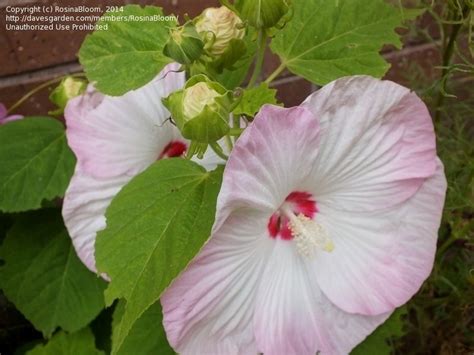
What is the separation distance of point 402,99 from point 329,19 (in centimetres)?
20

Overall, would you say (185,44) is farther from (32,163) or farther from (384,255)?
(32,163)

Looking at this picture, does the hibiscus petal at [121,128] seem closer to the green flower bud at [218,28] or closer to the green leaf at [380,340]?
the green flower bud at [218,28]

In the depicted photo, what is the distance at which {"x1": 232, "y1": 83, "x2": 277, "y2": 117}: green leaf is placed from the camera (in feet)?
2.26

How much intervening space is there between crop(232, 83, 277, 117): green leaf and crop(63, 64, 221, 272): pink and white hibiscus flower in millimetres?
84

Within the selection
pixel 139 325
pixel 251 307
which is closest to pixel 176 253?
pixel 251 307

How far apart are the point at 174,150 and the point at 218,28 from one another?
224 millimetres

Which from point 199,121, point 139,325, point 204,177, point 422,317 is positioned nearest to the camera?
point 199,121

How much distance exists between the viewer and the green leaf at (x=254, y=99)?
69 centimetres

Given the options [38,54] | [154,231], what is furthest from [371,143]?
[38,54]

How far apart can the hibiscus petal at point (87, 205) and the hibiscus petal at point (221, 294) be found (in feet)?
0.66

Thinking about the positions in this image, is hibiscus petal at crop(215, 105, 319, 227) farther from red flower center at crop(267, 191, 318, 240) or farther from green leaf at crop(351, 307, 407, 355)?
green leaf at crop(351, 307, 407, 355)

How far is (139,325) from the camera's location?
2.55 ft

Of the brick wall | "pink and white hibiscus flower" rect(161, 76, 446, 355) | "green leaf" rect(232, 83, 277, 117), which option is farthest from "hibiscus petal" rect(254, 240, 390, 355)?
the brick wall

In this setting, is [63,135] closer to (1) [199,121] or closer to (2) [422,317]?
(1) [199,121]
